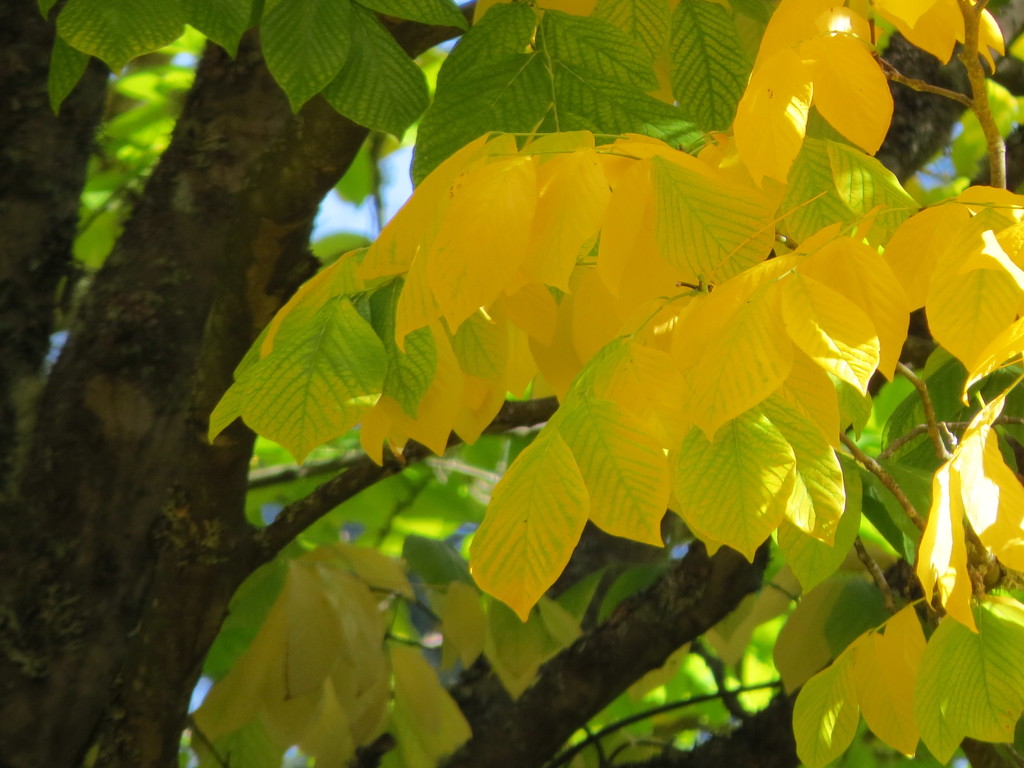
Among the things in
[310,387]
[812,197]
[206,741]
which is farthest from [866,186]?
[206,741]

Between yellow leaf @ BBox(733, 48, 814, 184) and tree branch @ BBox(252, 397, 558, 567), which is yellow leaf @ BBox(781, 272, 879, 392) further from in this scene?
tree branch @ BBox(252, 397, 558, 567)

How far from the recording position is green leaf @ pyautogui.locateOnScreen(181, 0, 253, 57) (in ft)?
2.74

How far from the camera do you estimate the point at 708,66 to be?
0.90 metres

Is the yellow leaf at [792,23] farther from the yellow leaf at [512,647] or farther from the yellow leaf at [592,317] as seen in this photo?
the yellow leaf at [512,647]

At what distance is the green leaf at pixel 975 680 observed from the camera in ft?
2.01

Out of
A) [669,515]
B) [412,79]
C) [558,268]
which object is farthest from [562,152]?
[669,515]

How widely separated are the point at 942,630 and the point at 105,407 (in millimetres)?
1072

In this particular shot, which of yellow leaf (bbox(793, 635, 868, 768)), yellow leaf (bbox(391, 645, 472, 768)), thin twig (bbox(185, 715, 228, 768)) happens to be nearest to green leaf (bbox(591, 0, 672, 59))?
yellow leaf (bbox(793, 635, 868, 768))

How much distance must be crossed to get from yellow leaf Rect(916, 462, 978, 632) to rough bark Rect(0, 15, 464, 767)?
2.21 feet

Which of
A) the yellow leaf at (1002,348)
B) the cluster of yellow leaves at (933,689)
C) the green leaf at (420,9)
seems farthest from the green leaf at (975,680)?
the green leaf at (420,9)

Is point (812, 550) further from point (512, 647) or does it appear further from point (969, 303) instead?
point (512, 647)

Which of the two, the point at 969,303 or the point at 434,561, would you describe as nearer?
the point at 969,303

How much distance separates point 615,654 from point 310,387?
874 millimetres

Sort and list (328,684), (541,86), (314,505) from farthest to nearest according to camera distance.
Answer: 1. (328,684)
2. (314,505)
3. (541,86)
